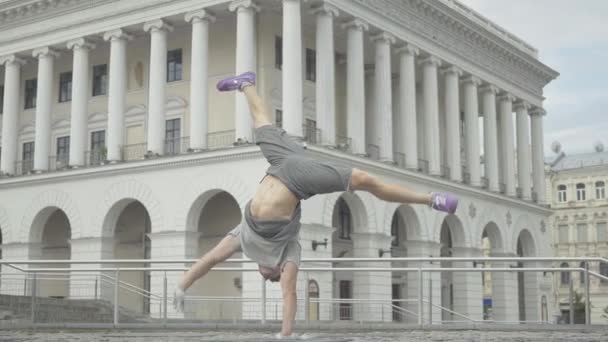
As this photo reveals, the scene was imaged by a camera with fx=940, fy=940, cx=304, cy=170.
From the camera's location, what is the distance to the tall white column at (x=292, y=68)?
35969 mm

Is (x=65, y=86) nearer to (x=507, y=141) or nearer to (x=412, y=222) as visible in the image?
(x=412, y=222)

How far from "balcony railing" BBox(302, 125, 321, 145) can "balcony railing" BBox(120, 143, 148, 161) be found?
7267 millimetres

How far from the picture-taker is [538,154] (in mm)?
57938

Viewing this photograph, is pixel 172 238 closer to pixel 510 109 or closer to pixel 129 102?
pixel 129 102

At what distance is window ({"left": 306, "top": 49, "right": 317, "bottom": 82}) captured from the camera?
139 feet

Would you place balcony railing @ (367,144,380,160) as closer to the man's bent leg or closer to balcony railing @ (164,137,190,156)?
balcony railing @ (164,137,190,156)

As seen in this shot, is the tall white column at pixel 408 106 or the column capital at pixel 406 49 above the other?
the column capital at pixel 406 49

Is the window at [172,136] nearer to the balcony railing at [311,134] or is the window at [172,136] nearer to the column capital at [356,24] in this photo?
the balcony railing at [311,134]

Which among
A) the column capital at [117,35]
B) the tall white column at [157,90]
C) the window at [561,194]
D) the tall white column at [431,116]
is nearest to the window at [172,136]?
the tall white column at [157,90]

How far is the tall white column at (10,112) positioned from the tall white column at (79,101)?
4.06m

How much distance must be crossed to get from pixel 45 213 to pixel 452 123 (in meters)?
20.1

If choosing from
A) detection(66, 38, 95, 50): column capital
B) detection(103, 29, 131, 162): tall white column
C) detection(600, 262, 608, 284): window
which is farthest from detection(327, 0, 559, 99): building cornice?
detection(600, 262, 608, 284): window

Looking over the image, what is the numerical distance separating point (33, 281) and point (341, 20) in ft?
78.3

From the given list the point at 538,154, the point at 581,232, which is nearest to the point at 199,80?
the point at 538,154
